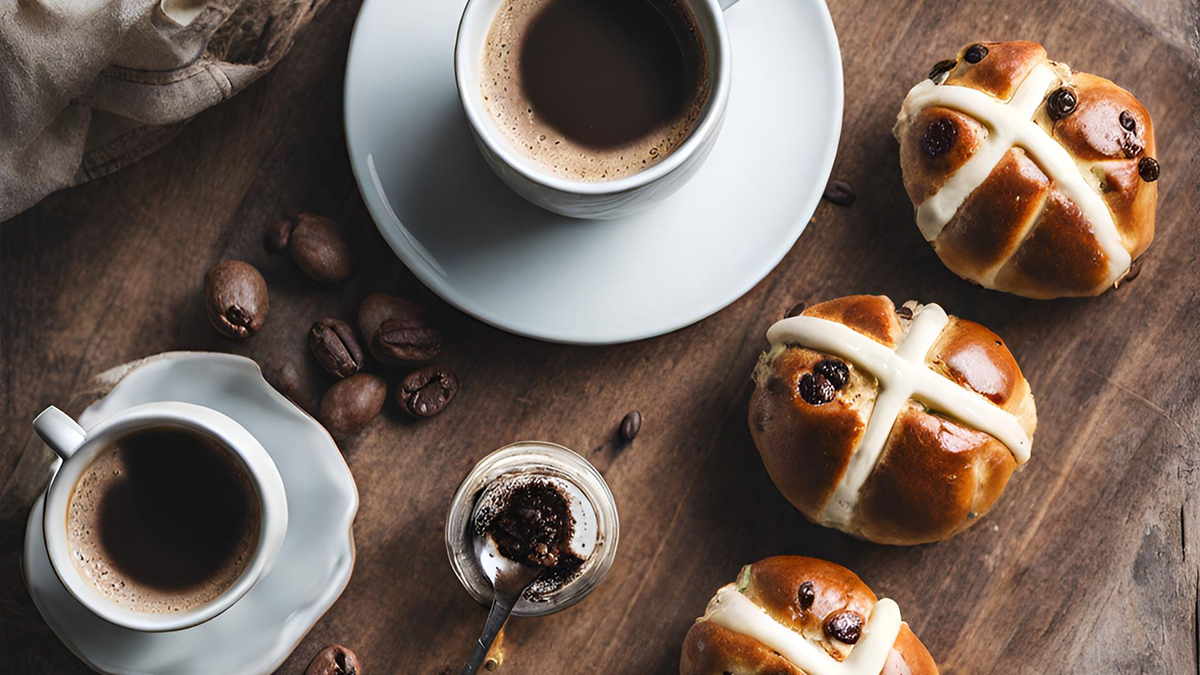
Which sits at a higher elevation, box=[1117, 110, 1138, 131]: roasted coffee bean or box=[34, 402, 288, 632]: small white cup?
box=[1117, 110, 1138, 131]: roasted coffee bean

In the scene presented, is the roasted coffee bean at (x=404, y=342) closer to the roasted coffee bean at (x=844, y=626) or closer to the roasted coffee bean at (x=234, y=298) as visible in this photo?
the roasted coffee bean at (x=234, y=298)

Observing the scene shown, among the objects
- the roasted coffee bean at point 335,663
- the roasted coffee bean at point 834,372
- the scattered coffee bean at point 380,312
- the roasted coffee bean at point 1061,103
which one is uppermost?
the roasted coffee bean at point 1061,103

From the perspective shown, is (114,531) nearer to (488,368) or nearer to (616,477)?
(488,368)

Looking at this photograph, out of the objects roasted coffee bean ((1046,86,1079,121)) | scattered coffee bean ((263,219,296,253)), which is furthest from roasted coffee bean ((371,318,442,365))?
roasted coffee bean ((1046,86,1079,121))

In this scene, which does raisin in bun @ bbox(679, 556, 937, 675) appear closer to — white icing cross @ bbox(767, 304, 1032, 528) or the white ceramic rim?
white icing cross @ bbox(767, 304, 1032, 528)

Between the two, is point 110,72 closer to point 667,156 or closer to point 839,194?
point 667,156

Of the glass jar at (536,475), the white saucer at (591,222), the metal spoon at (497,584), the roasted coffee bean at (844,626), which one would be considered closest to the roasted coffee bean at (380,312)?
the white saucer at (591,222)

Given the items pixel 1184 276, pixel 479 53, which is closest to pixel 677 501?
pixel 479 53
